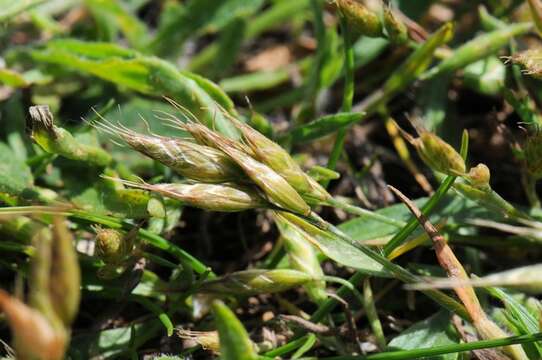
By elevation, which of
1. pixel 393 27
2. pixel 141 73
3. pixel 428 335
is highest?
pixel 393 27

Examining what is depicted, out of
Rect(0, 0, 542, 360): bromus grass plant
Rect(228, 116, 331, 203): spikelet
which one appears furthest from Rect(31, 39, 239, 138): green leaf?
Rect(228, 116, 331, 203): spikelet

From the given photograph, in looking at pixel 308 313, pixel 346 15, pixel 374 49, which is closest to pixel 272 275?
pixel 308 313

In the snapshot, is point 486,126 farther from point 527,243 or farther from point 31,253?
point 31,253

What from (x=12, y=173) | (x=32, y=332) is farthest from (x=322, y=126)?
(x=32, y=332)

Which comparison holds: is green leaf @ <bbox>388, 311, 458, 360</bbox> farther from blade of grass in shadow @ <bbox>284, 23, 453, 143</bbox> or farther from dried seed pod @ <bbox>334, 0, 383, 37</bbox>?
dried seed pod @ <bbox>334, 0, 383, 37</bbox>

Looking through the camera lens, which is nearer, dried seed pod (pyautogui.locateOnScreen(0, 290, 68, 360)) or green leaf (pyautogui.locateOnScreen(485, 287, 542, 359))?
dried seed pod (pyautogui.locateOnScreen(0, 290, 68, 360))

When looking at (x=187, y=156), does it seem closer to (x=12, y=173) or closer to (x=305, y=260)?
(x=305, y=260)
